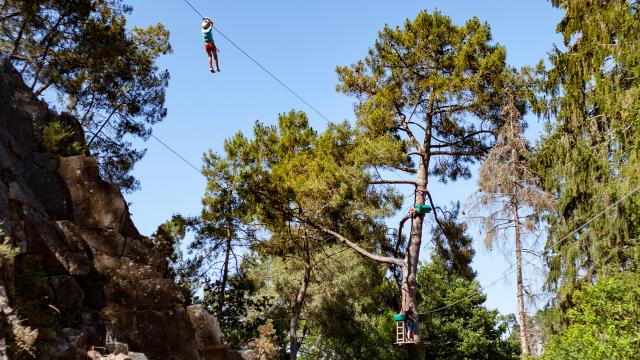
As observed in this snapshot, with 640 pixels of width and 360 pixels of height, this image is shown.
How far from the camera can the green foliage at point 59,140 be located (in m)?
12.8

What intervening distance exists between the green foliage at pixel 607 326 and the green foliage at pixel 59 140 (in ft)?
38.9

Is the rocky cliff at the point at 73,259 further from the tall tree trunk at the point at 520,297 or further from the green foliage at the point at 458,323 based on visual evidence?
the green foliage at the point at 458,323

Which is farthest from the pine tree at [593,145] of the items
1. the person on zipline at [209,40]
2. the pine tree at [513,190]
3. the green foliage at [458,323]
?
the green foliage at [458,323]

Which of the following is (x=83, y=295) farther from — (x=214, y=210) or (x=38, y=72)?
(x=214, y=210)

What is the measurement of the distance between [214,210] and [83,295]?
1162 centimetres

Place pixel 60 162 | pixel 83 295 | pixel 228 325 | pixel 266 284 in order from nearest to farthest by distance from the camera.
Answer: pixel 83 295 < pixel 60 162 < pixel 228 325 < pixel 266 284

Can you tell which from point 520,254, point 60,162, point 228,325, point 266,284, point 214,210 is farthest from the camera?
point 266,284

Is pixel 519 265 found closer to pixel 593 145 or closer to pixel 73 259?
pixel 593 145

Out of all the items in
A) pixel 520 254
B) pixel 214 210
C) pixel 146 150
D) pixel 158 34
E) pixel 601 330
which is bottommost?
pixel 601 330

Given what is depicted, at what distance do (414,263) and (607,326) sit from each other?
6760 mm

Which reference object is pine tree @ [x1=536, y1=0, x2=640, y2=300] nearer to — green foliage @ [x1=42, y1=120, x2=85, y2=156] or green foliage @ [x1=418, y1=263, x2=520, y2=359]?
green foliage @ [x1=42, y1=120, x2=85, y2=156]

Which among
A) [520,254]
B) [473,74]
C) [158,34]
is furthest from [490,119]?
[158,34]

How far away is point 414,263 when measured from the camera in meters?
17.6

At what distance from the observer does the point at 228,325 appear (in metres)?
20.8
